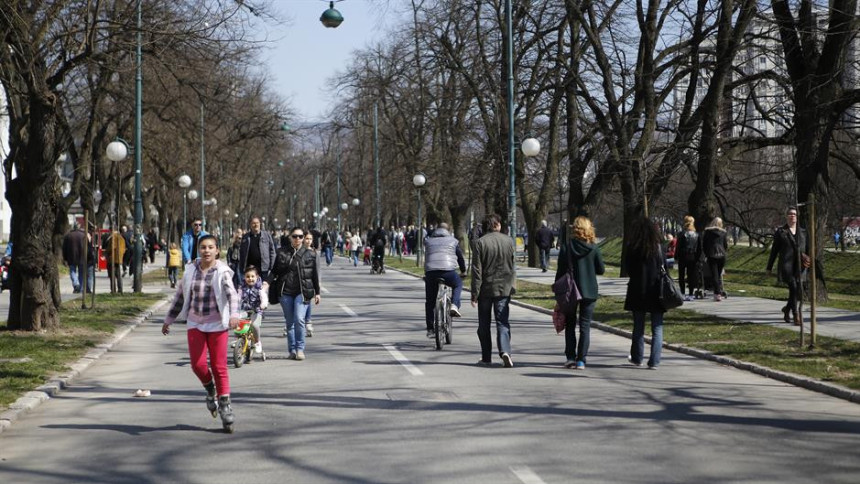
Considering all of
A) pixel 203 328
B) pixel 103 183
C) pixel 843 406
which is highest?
pixel 103 183

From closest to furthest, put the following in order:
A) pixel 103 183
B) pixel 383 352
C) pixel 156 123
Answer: pixel 383 352 < pixel 103 183 < pixel 156 123

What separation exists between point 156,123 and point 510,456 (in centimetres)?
3988

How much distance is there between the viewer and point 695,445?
7859 mm

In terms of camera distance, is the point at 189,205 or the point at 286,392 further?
the point at 189,205

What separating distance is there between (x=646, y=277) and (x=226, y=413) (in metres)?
5.91

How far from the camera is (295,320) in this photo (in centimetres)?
1384

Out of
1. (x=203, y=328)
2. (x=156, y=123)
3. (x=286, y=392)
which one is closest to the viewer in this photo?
(x=203, y=328)

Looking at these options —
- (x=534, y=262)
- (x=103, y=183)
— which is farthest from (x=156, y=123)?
(x=534, y=262)

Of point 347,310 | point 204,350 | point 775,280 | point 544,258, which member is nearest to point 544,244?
point 544,258

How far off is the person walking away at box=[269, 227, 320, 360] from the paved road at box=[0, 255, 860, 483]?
357mm

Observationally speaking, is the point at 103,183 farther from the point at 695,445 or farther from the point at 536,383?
the point at 695,445

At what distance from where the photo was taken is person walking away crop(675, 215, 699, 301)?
23548 mm

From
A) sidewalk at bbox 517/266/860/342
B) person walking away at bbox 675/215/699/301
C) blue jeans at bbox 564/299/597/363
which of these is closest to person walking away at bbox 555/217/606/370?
blue jeans at bbox 564/299/597/363

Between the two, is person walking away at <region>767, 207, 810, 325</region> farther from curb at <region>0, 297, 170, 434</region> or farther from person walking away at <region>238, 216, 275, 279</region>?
curb at <region>0, 297, 170, 434</region>
